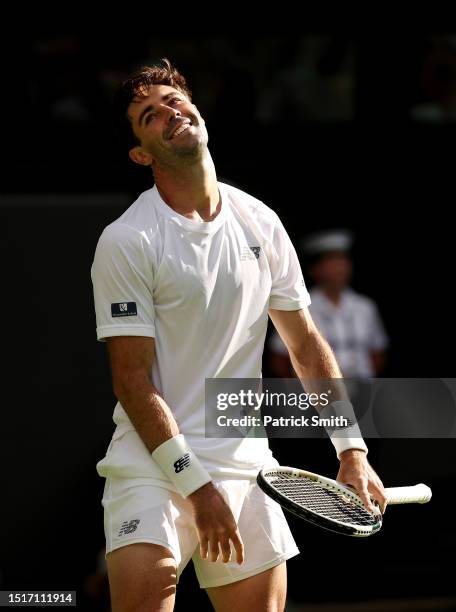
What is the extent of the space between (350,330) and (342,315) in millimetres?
98

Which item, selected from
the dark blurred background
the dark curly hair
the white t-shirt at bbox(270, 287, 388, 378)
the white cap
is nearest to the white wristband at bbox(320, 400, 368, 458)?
the dark curly hair

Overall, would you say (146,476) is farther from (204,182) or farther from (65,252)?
(65,252)

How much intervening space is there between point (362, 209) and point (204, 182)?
4.26 m

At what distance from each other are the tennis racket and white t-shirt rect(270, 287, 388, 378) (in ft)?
11.0

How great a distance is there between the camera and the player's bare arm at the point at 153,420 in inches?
150

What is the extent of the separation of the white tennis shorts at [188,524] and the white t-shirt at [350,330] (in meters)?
3.30

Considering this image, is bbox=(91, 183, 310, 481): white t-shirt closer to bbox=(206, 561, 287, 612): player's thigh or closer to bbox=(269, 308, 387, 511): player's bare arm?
bbox=(269, 308, 387, 511): player's bare arm

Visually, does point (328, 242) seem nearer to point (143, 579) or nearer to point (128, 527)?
point (128, 527)

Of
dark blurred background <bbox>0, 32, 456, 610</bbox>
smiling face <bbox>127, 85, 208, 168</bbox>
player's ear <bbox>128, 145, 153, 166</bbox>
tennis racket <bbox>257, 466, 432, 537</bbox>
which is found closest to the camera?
tennis racket <bbox>257, 466, 432, 537</bbox>

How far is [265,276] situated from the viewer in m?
4.17

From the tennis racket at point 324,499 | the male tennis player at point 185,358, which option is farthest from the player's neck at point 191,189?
the tennis racket at point 324,499

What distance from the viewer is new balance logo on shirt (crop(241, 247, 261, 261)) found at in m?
4.13

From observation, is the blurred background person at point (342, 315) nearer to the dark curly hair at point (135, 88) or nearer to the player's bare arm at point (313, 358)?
the player's bare arm at point (313, 358)

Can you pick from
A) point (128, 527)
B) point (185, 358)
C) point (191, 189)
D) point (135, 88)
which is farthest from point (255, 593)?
point (135, 88)
